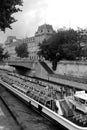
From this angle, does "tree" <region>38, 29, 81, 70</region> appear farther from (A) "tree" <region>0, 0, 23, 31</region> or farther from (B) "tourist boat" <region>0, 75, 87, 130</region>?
(B) "tourist boat" <region>0, 75, 87, 130</region>

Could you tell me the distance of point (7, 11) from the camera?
48.0 ft

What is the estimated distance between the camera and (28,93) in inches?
633

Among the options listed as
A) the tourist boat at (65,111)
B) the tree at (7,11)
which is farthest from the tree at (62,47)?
the tourist boat at (65,111)

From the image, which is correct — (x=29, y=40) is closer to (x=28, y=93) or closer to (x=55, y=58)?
(x=55, y=58)

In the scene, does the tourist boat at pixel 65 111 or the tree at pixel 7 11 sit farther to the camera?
the tree at pixel 7 11

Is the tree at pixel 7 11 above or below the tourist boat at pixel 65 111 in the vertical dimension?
above

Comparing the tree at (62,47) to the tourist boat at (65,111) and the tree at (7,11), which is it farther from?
the tourist boat at (65,111)

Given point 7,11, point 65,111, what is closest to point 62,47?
point 7,11

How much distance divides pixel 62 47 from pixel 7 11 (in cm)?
2845

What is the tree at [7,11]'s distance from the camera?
13484 mm

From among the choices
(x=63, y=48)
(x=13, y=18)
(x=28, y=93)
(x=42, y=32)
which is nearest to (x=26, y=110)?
(x=28, y=93)

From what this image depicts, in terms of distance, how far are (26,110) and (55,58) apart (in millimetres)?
31543

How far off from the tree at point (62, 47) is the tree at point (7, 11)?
25782 millimetres

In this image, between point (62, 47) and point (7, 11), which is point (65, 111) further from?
point (62, 47)
